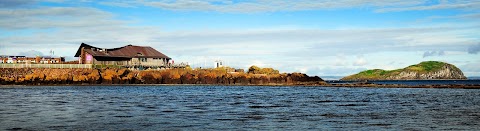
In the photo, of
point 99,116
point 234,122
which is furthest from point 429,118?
point 99,116

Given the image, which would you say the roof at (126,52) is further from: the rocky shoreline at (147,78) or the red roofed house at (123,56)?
the rocky shoreline at (147,78)

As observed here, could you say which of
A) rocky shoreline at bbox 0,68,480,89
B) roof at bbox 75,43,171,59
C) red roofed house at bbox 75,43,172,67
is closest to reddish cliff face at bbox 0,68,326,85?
rocky shoreline at bbox 0,68,480,89

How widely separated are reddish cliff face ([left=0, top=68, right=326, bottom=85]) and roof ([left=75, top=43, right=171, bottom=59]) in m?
9.07

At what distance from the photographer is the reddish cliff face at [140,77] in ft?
352

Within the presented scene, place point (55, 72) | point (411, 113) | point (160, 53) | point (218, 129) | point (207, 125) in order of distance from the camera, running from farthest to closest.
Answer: point (160, 53)
point (55, 72)
point (411, 113)
point (207, 125)
point (218, 129)

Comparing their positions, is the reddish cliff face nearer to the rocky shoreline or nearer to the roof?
the rocky shoreline

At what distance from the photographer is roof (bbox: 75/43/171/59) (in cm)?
12162

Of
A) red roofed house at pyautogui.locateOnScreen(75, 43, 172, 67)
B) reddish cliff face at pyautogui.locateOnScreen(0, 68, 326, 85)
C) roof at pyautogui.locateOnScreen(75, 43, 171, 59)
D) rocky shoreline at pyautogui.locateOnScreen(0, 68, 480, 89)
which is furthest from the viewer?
roof at pyautogui.locateOnScreen(75, 43, 171, 59)

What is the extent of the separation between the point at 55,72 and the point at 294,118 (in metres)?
87.3

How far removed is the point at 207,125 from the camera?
1164 inches

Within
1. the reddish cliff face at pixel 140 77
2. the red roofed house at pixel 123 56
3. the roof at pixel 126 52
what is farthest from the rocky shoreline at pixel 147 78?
the roof at pixel 126 52

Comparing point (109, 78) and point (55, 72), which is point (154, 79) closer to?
point (109, 78)

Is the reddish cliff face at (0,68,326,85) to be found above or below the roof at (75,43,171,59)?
below

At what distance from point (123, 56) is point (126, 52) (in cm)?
354
